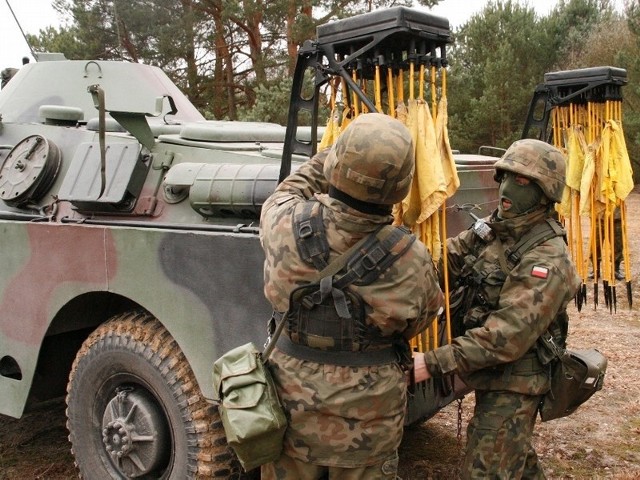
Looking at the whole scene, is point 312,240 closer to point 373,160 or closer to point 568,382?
point 373,160

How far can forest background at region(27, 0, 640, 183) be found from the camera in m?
14.7

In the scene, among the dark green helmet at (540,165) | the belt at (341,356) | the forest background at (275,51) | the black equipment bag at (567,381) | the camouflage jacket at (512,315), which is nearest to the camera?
the belt at (341,356)

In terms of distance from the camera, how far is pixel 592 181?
4.01 metres

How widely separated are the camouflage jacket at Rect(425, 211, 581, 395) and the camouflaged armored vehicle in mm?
468

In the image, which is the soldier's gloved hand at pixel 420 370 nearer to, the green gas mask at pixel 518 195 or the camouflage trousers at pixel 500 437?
the camouflage trousers at pixel 500 437

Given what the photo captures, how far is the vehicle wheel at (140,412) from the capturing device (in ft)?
10.1

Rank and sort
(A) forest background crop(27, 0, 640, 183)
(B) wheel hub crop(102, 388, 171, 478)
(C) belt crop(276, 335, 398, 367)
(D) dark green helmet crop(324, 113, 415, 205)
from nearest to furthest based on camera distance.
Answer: (D) dark green helmet crop(324, 113, 415, 205) < (C) belt crop(276, 335, 398, 367) < (B) wheel hub crop(102, 388, 171, 478) < (A) forest background crop(27, 0, 640, 183)

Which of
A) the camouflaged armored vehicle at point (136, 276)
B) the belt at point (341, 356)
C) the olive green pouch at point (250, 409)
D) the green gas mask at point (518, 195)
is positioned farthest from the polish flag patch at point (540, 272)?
the olive green pouch at point (250, 409)

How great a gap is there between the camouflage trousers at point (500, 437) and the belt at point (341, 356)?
2.04 ft

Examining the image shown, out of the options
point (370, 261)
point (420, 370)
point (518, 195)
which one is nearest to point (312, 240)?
point (370, 261)

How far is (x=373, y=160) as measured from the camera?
7.36ft

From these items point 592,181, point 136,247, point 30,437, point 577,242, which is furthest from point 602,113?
point 30,437

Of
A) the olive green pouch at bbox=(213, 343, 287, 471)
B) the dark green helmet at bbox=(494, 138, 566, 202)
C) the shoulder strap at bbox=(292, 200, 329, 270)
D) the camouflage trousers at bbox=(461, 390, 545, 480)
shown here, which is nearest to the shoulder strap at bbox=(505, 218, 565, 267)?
the dark green helmet at bbox=(494, 138, 566, 202)

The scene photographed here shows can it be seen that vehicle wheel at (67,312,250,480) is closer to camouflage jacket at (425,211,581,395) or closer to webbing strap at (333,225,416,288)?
camouflage jacket at (425,211,581,395)
